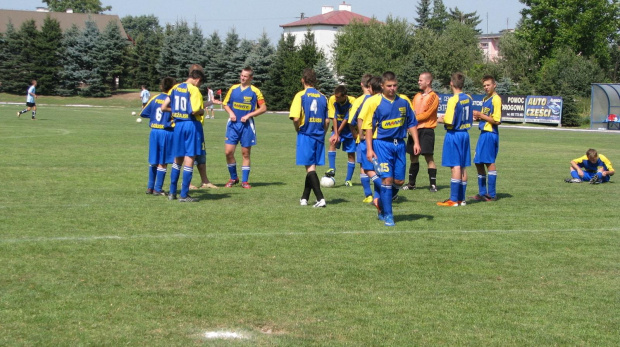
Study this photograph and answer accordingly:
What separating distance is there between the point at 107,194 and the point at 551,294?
7.79 metres

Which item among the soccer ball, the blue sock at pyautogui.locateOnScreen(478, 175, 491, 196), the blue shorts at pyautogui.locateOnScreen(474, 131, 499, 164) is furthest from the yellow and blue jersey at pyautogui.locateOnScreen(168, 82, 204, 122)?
the blue sock at pyautogui.locateOnScreen(478, 175, 491, 196)

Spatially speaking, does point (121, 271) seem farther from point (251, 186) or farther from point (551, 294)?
point (251, 186)

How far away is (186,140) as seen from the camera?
1097 cm

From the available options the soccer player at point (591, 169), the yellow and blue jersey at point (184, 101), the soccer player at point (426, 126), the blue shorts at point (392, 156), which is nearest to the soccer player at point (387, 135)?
the blue shorts at point (392, 156)

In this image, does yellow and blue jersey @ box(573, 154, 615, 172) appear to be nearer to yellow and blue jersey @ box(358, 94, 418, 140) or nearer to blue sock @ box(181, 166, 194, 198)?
yellow and blue jersey @ box(358, 94, 418, 140)

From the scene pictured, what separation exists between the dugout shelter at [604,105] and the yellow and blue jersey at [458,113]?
35.4 m

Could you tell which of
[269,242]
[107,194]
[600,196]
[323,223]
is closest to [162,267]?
[269,242]

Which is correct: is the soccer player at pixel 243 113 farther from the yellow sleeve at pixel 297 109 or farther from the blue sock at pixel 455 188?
the blue sock at pixel 455 188

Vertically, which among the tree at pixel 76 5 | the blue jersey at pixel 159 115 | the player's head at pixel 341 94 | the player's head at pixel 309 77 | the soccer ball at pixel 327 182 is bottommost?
the soccer ball at pixel 327 182

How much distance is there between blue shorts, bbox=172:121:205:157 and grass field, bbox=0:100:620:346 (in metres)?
0.81

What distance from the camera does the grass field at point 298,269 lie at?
5.30 meters

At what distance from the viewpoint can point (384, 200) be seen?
31.0ft

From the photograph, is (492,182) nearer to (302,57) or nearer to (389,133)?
(389,133)

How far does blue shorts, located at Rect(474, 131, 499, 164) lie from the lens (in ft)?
39.3
